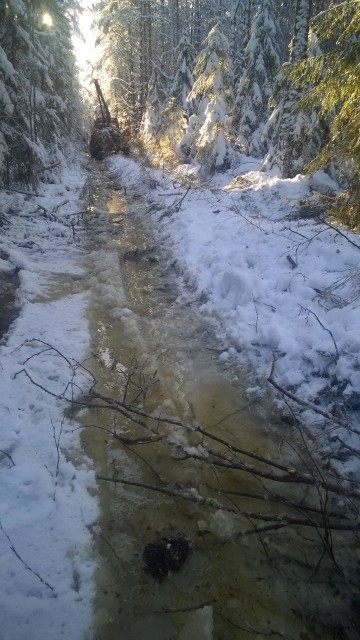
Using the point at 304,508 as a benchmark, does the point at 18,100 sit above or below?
above

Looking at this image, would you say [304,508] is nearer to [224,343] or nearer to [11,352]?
[224,343]

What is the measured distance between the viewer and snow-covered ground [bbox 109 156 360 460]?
5125 millimetres

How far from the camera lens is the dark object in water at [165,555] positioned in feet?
10.5

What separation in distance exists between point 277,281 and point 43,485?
15.9ft

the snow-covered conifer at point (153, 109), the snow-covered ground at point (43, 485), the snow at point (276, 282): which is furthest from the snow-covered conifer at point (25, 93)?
the snow-covered conifer at point (153, 109)

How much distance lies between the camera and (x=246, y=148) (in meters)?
18.1

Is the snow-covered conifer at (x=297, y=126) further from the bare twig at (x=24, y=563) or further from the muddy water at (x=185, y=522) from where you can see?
the bare twig at (x=24, y=563)

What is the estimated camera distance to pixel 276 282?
6.93 meters

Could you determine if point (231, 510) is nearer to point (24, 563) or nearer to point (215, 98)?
point (24, 563)


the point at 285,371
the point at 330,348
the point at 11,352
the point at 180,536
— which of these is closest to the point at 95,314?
the point at 11,352

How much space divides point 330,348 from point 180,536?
2979mm

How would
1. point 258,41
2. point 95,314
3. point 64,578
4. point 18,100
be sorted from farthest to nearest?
point 258,41, point 18,100, point 95,314, point 64,578

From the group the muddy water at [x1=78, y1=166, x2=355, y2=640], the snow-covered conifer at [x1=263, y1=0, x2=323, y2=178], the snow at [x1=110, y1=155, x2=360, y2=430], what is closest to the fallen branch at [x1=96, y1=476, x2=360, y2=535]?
the muddy water at [x1=78, y1=166, x2=355, y2=640]

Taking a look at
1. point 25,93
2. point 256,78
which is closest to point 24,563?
point 25,93
